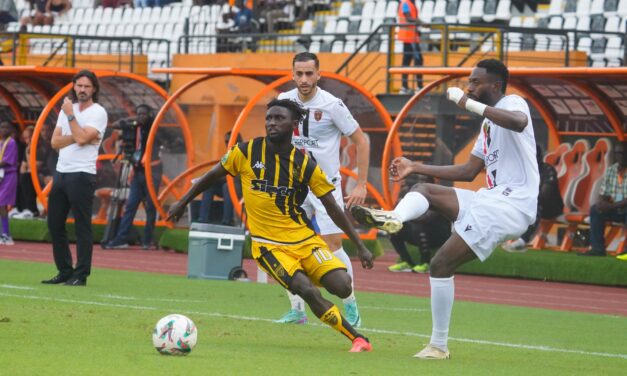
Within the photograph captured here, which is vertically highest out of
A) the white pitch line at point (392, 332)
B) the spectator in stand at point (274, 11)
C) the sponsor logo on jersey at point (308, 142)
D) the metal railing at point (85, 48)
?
the spectator in stand at point (274, 11)

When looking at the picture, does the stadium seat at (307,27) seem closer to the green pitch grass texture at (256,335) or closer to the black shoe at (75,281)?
the green pitch grass texture at (256,335)

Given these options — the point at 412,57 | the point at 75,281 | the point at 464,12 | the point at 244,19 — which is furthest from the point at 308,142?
the point at 244,19

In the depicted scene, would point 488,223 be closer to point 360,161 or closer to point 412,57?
point 360,161

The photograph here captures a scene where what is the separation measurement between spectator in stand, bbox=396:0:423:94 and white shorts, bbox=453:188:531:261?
14.0m

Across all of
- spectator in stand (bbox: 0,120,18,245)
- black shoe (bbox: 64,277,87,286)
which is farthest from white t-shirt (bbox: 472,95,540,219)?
spectator in stand (bbox: 0,120,18,245)

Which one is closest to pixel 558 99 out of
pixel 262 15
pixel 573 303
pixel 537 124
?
pixel 537 124

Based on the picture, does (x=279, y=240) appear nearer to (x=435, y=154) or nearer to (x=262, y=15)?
(x=435, y=154)

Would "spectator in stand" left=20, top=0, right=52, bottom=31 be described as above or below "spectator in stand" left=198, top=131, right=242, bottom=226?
above

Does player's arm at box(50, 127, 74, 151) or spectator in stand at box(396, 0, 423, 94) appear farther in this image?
spectator in stand at box(396, 0, 423, 94)

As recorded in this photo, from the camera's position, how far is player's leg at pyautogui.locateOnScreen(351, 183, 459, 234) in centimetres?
871

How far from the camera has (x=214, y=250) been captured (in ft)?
54.6

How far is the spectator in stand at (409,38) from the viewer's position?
2384 cm

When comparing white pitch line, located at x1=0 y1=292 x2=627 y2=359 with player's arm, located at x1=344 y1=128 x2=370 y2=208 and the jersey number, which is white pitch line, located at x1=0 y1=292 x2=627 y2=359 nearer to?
player's arm, located at x1=344 y1=128 x2=370 y2=208

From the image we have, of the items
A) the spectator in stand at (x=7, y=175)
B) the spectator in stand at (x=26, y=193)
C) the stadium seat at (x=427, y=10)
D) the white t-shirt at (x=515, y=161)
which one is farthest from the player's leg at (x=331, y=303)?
the stadium seat at (x=427, y=10)
